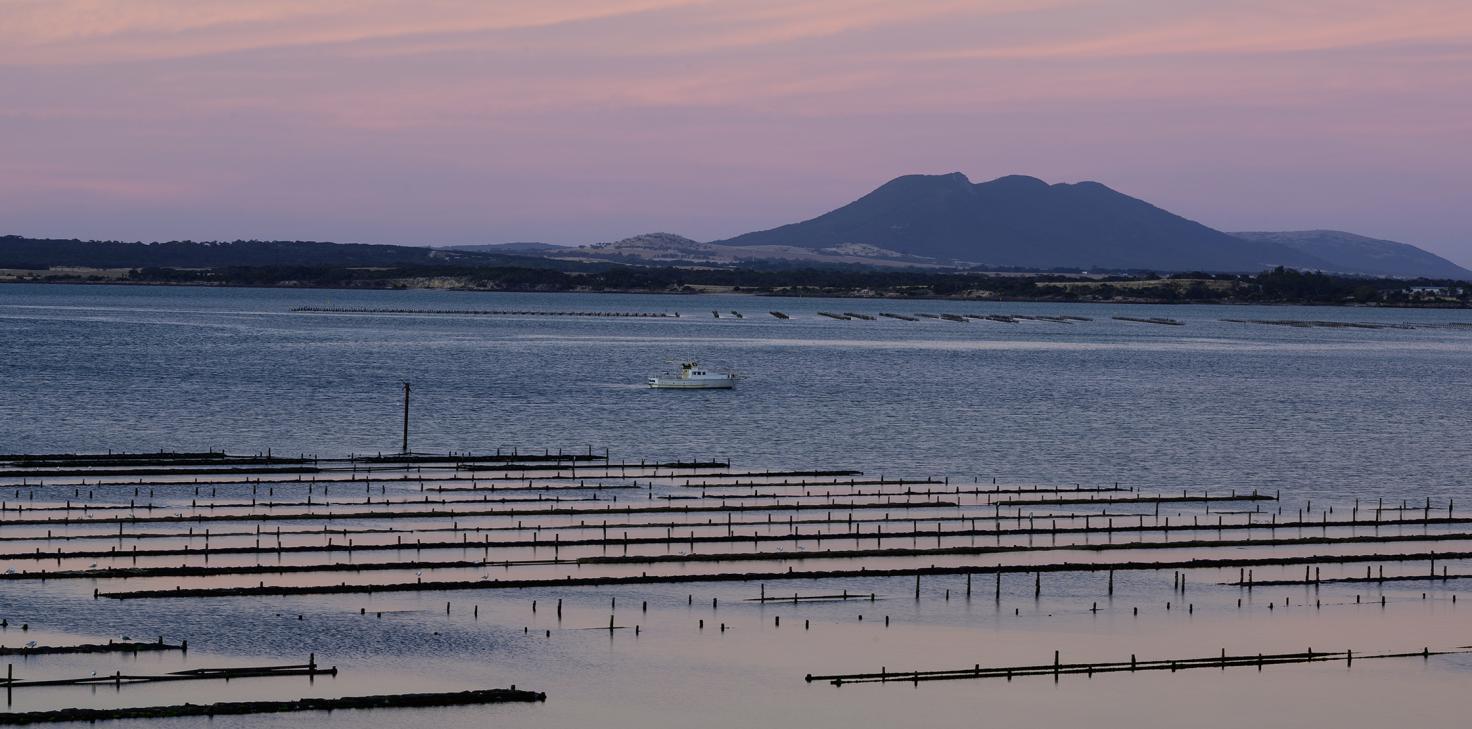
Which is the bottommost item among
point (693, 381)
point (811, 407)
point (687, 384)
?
point (811, 407)

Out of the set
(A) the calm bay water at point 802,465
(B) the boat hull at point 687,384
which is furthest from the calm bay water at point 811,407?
(B) the boat hull at point 687,384

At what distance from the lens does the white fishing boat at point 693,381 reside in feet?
369

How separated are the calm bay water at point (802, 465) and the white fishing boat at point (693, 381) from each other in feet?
7.54

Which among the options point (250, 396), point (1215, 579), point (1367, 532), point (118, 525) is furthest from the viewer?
point (250, 396)

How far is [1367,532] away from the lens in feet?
184

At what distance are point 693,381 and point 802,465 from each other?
131 ft

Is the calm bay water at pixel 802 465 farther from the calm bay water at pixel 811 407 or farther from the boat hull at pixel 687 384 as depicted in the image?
the boat hull at pixel 687 384

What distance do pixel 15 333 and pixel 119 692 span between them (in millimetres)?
160356

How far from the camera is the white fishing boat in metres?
112

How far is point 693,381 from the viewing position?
112m

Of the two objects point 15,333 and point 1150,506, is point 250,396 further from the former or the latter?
point 15,333

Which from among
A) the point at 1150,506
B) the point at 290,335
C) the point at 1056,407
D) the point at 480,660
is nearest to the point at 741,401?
the point at 1056,407

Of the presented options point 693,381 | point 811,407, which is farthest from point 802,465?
point 693,381

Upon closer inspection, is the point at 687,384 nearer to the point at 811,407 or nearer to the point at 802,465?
the point at 811,407
